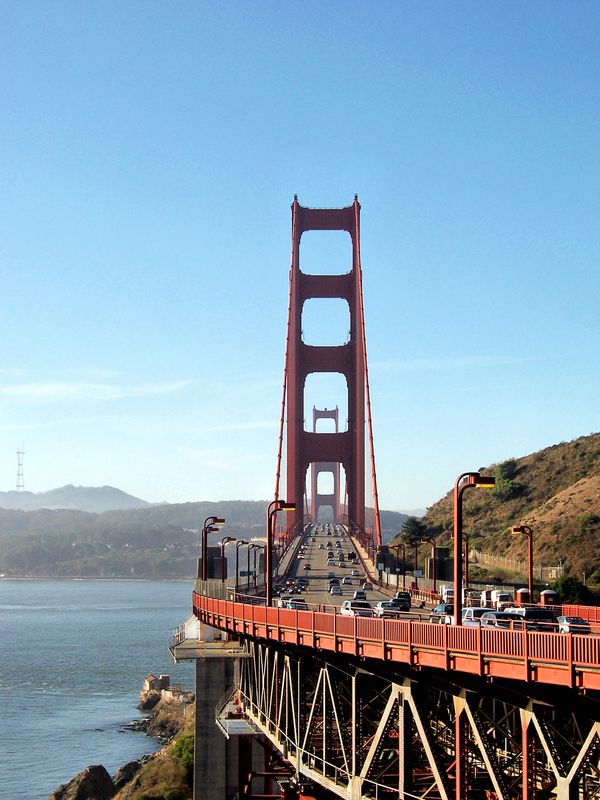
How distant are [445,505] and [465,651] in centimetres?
12951

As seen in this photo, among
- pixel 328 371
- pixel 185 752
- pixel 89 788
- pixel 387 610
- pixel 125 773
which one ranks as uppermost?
pixel 328 371

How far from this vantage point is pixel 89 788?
62125 mm

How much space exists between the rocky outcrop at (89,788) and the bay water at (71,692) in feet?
9.92

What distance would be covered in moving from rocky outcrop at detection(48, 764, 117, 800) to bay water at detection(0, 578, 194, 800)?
3022 millimetres

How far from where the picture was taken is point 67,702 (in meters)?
94.6

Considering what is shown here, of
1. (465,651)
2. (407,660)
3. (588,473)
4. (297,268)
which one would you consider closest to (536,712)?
(465,651)

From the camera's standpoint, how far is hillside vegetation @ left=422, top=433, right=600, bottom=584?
292ft

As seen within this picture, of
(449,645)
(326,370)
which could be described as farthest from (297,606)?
(326,370)

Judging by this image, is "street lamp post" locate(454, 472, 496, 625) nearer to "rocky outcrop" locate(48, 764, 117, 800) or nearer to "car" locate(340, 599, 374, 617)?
"car" locate(340, 599, 374, 617)

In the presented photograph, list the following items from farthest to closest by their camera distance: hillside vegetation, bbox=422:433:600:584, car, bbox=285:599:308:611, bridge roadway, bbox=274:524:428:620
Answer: hillside vegetation, bbox=422:433:600:584, bridge roadway, bbox=274:524:428:620, car, bbox=285:599:308:611

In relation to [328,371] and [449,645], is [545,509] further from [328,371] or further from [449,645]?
[449,645]

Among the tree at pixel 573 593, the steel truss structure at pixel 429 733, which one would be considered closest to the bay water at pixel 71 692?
the tree at pixel 573 593

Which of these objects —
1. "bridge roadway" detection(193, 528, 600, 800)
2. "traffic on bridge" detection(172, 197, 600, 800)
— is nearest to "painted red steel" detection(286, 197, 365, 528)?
"traffic on bridge" detection(172, 197, 600, 800)

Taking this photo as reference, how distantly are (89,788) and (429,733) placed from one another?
4162 cm
